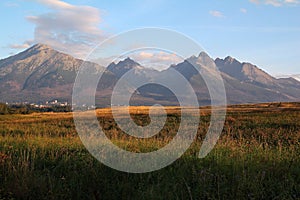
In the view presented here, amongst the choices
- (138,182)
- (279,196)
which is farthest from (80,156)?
(279,196)

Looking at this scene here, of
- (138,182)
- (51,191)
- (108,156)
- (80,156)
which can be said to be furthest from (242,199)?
(80,156)

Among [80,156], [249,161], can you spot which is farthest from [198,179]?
[80,156]

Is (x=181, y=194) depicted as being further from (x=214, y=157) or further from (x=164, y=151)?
(x=164, y=151)

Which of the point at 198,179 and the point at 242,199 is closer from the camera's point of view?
the point at 242,199

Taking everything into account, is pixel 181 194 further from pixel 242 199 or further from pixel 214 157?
pixel 214 157

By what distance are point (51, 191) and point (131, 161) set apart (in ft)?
8.63

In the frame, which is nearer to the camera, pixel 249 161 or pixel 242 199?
pixel 242 199

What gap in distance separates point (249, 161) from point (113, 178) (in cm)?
333

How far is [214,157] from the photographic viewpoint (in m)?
8.48

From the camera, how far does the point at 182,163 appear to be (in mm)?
8109

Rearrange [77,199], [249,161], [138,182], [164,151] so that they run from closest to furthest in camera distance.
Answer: [77,199], [138,182], [249,161], [164,151]

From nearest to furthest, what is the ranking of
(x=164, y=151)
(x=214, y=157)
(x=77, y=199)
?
1. (x=77, y=199)
2. (x=214, y=157)
3. (x=164, y=151)

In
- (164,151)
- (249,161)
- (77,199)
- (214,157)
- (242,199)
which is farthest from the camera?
(164,151)

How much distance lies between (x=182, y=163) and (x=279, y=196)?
276 cm
